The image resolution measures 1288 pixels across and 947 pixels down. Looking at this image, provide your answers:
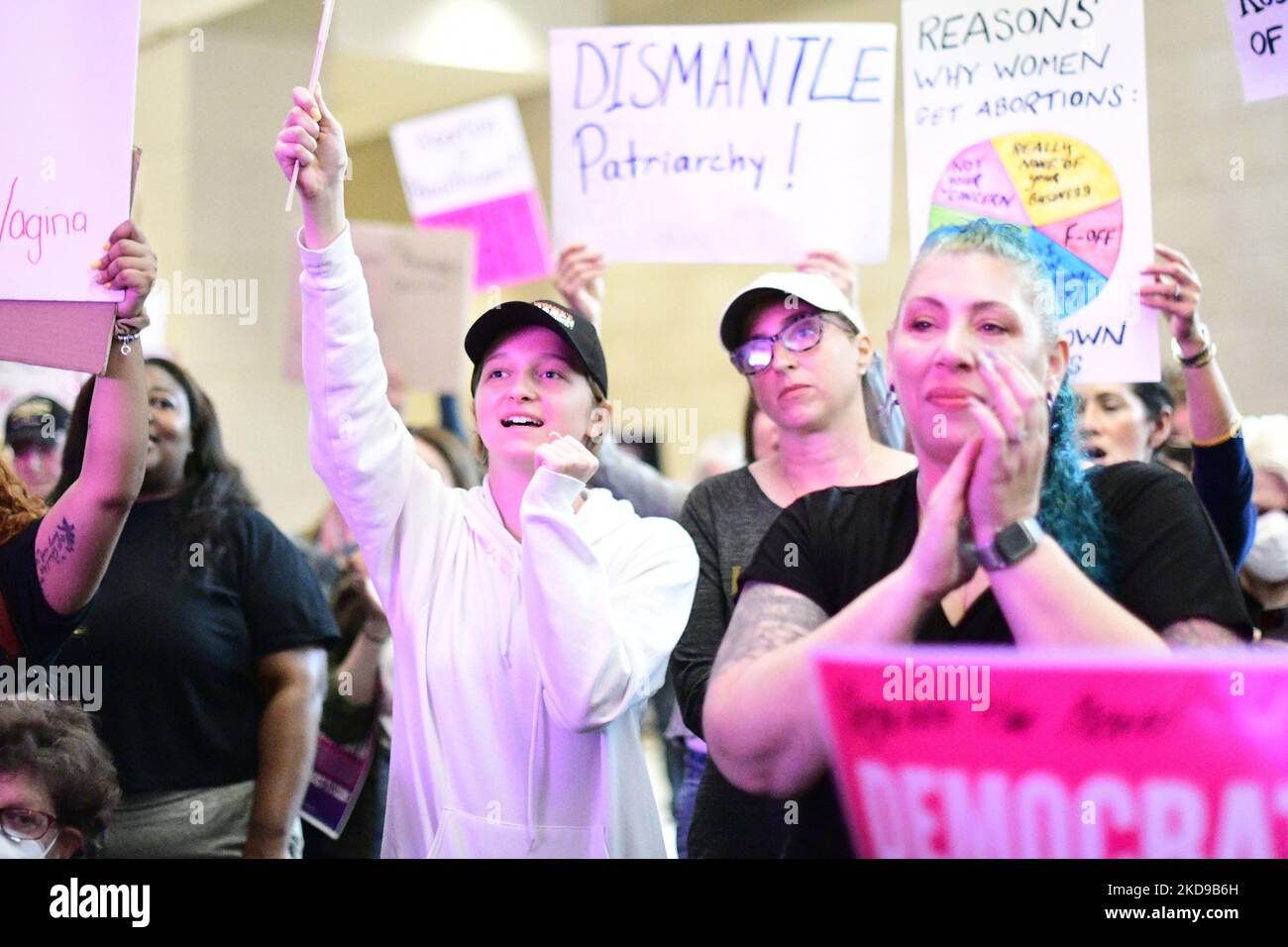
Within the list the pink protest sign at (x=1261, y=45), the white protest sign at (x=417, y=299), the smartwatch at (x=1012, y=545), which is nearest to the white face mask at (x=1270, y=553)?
the pink protest sign at (x=1261, y=45)

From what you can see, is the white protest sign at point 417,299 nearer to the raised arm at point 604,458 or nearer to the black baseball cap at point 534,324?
the raised arm at point 604,458

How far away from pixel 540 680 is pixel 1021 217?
1.21 m

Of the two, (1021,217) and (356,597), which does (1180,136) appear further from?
(356,597)

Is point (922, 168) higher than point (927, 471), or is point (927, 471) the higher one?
point (922, 168)

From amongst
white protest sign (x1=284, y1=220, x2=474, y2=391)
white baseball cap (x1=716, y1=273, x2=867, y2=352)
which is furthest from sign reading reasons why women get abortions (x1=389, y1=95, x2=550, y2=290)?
white baseball cap (x1=716, y1=273, x2=867, y2=352)

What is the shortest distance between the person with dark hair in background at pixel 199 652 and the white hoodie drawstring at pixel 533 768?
2.52 ft

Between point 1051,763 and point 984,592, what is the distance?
0.26 m

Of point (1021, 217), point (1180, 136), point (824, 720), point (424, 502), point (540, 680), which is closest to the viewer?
point (824, 720)

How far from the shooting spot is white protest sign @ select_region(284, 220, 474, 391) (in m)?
3.85

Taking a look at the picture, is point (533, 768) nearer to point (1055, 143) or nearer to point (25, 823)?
point (25, 823)

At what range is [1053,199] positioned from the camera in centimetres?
252

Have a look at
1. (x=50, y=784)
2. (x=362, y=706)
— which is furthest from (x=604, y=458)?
(x=50, y=784)

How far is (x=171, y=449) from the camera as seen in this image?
2.62m
